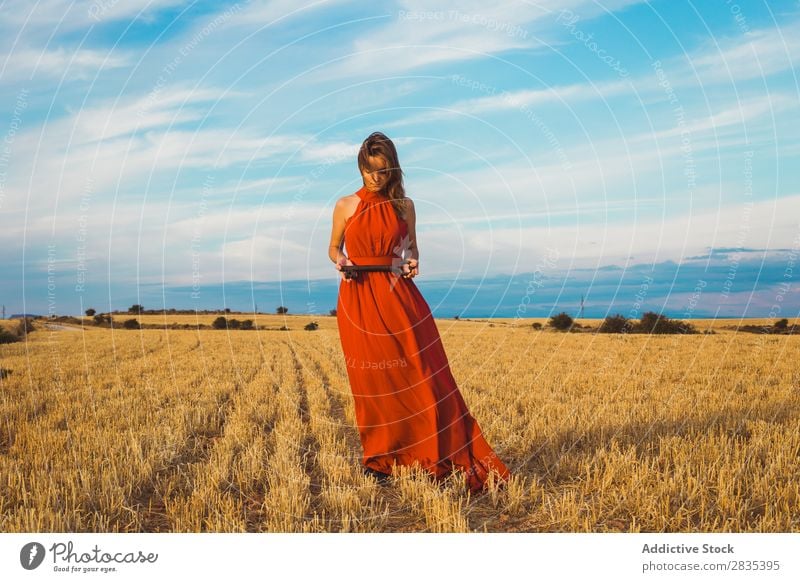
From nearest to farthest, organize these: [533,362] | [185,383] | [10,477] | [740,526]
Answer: [740,526]
[10,477]
[185,383]
[533,362]

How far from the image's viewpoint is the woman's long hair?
6.29m

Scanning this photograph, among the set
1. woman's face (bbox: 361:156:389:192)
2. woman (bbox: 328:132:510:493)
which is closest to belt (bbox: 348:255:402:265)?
woman (bbox: 328:132:510:493)

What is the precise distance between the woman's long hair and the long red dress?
97 mm

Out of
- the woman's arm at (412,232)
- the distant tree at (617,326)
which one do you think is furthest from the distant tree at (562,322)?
the woman's arm at (412,232)

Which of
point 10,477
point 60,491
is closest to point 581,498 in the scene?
point 60,491

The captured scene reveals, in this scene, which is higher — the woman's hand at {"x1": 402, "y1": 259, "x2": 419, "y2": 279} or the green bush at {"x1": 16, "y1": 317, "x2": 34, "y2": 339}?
the woman's hand at {"x1": 402, "y1": 259, "x2": 419, "y2": 279}

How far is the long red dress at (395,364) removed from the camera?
6.40m

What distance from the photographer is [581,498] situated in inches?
217

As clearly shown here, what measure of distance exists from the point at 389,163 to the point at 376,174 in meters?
0.17

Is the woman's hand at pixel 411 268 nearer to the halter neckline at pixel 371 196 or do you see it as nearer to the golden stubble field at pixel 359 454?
the halter neckline at pixel 371 196

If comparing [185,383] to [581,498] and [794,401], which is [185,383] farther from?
[794,401]

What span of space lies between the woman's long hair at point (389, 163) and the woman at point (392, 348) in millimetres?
10

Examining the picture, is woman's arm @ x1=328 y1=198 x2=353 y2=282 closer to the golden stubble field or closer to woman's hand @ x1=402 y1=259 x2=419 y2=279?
woman's hand @ x1=402 y1=259 x2=419 y2=279
